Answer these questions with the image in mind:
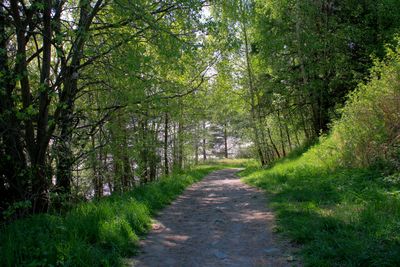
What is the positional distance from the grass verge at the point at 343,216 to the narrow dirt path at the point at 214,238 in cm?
39

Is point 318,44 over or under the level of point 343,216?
over

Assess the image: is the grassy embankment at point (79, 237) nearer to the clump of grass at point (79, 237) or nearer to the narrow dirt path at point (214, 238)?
the clump of grass at point (79, 237)

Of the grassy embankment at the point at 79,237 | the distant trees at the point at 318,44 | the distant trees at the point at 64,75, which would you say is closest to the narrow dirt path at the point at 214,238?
the grassy embankment at the point at 79,237

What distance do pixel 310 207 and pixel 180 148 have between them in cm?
1609

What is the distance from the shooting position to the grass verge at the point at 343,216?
13.8 feet

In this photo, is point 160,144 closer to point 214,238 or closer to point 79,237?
point 214,238

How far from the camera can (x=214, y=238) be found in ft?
19.6

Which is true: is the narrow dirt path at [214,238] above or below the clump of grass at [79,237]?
below

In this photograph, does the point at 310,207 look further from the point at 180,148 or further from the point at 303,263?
the point at 180,148

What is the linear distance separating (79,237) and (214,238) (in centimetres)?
227

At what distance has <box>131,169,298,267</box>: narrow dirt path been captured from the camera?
4.86 metres

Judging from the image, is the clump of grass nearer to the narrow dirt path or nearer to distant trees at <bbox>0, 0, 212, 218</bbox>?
the narrow dirt path

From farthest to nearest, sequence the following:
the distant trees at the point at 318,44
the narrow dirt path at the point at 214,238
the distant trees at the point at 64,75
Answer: the distant trees at the point at 318,44, the distant trees at the point at 64,75, the narrow dirt path at the point at 214,238

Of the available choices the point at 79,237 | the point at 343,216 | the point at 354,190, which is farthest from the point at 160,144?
the point at 343,216
